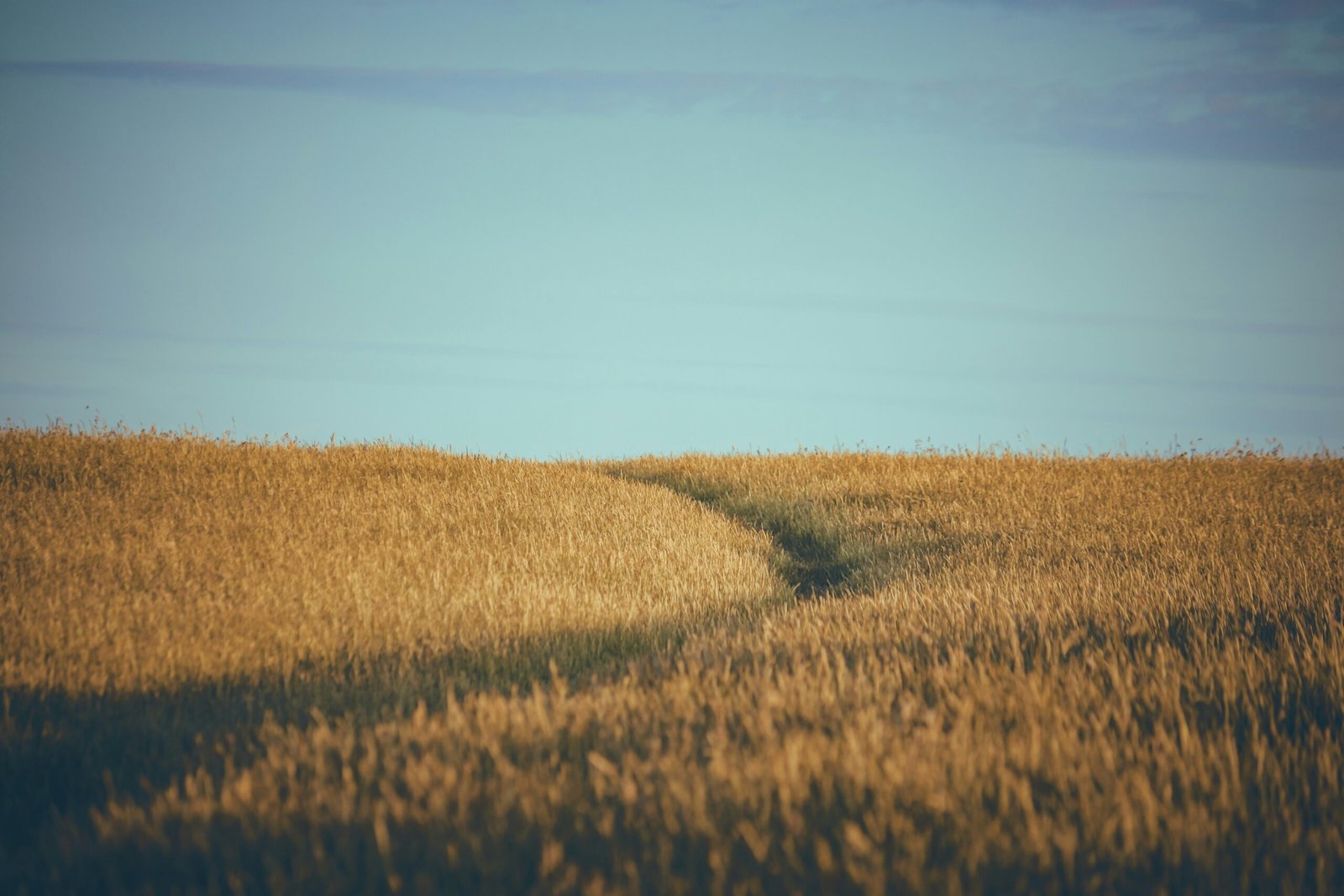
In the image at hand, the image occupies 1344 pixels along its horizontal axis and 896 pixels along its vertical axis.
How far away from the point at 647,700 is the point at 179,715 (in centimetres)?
251

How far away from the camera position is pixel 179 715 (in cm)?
414

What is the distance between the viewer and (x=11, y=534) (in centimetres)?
738

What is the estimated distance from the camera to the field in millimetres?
2266

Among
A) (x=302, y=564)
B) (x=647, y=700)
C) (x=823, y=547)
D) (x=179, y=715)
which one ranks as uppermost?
(x=823, y=547)

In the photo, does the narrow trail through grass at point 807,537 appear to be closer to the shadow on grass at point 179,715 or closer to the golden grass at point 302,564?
the golden grass at point 302,564

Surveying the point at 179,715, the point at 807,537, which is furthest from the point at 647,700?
the point at 807,537

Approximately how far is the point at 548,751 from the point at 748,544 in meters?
7.18

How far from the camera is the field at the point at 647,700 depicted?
227 cm

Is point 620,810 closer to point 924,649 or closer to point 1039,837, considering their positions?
point 1039,837

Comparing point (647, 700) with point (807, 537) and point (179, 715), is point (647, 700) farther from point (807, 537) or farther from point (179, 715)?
point (807, 537)

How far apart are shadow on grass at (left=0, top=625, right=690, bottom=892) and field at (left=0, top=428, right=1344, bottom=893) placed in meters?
0.02

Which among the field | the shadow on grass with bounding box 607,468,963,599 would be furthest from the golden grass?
the shadow on grass with bounding box 607,468,963,599

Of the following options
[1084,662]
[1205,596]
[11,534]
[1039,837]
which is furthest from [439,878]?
[11,534]

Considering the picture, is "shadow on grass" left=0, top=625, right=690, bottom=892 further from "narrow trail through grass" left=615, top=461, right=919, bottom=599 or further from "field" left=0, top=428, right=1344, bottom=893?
"narrow trail through grass" left=615, top=461, right=919, bottom=599
